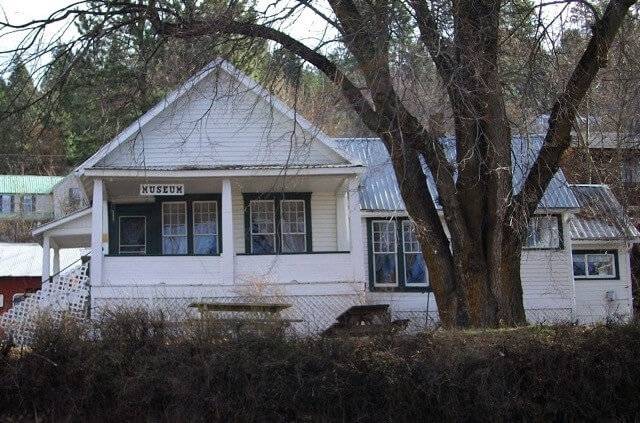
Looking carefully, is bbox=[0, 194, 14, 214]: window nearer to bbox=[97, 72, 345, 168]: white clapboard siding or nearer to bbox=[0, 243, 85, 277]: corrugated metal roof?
bbox=[0, 243, 85, 277]: corrugated metal roof

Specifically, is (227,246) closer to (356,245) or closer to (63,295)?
(356,245)

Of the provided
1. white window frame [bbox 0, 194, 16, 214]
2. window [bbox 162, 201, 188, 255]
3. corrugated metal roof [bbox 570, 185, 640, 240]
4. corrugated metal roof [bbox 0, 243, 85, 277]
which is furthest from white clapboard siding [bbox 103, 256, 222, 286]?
white window frame [bbox 0, 194, 16, 214]

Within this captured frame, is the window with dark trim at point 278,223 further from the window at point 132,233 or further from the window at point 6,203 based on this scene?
the window at point 6,203

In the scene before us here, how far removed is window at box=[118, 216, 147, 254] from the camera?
22.4 metres

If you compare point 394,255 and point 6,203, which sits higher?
point 6,203

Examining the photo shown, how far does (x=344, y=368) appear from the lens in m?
9.79

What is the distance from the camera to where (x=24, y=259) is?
3722cm

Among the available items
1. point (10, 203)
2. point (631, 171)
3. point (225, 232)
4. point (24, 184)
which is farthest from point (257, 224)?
point (10, 203)

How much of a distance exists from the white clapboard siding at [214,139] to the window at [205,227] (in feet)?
7.79

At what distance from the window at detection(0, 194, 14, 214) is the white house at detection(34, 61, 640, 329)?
46388 millimetres

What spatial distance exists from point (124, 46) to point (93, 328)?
18.3 feet

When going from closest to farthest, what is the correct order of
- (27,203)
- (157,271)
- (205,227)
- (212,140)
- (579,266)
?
(157,271) → (212,140) → (205,227) → (579,266) → (27,203)

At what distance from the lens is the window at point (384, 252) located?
2278 centimetres

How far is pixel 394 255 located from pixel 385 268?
1.53ft
